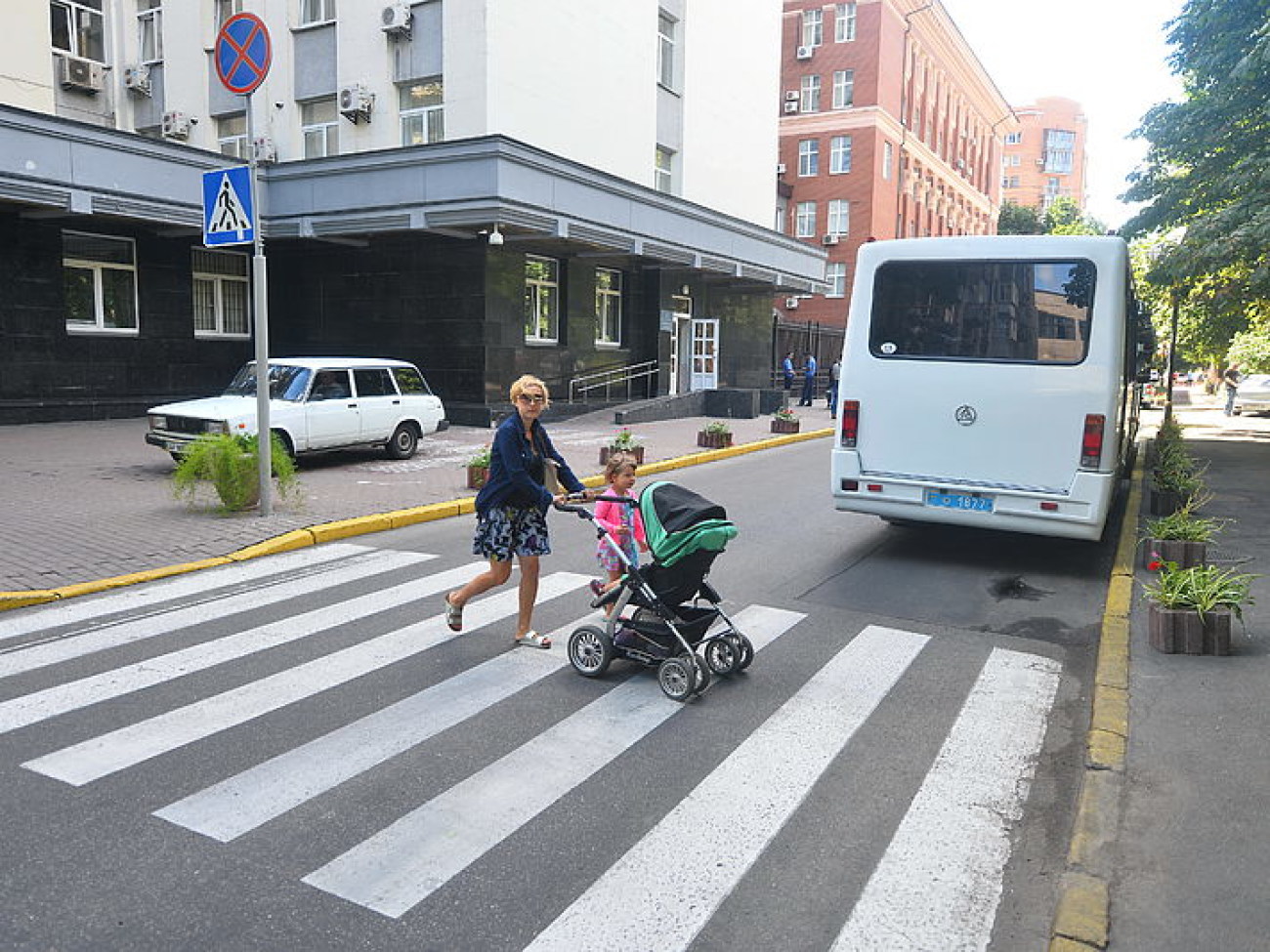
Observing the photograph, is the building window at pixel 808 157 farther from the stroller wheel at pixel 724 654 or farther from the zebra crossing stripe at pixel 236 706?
the stroller wheel at pixel 724 654

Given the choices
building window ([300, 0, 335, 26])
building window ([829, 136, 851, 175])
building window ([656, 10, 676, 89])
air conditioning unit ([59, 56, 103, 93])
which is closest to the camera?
building window ([300, 0, 335, 26])

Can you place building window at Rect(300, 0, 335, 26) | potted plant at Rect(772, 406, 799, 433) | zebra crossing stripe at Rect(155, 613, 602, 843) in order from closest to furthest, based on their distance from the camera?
zebra crossing stripe at Rect(155, 613, 602, 843)
potted plant at Rect(772, 406, 799, 433)
building window at Rect(300, 0, 335, 26)

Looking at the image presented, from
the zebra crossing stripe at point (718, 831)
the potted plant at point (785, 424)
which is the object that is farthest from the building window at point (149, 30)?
the zebra crossing stripe at point (718, 831)

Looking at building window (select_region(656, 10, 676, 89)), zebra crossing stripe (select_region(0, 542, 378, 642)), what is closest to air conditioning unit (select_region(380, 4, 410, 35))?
building window (select_region(656, 10, 676, 89))

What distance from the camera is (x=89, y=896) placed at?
332 centimetres

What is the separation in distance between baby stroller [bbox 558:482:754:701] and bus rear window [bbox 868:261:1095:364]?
4168 millimetres

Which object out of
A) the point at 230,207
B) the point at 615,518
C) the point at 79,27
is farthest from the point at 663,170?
the point at 615,518

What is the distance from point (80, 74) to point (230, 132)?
4.13 m

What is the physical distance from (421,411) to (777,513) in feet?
23.1

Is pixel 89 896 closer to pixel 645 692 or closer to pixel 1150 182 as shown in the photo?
pixel 645 692

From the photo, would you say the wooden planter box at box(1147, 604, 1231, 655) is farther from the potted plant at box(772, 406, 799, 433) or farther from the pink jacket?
the potted plant at box(772, 406, 799, 433)

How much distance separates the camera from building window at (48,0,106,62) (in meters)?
25.2

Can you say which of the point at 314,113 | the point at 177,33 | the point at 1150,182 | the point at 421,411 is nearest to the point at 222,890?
the point at 421,411

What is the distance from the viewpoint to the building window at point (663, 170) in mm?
28898
